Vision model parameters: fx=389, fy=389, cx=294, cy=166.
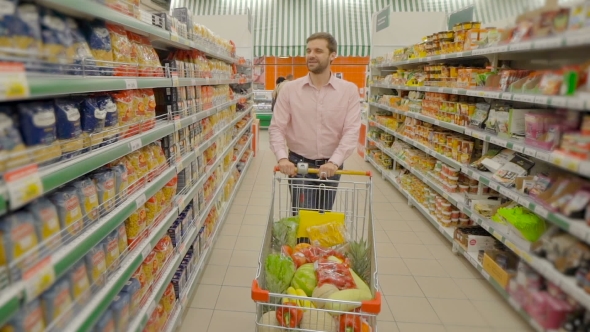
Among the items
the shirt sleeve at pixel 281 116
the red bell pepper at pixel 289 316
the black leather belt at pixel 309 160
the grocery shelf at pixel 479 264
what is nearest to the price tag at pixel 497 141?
the grocery shelf at pixel 479 264

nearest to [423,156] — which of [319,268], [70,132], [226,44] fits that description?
[226,44]

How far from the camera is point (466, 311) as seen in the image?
9.41ft

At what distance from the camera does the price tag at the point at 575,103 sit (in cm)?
204

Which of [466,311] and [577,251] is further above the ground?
[577,251]

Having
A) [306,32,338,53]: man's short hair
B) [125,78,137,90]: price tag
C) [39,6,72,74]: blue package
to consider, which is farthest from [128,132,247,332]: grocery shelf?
[306,32,338,53]: man's short hair

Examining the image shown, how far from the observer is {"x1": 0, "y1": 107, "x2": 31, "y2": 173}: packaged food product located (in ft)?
3.52

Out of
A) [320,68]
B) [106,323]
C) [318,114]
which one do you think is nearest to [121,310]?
[106,323]

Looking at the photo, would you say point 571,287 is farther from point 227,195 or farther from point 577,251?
point 227,195

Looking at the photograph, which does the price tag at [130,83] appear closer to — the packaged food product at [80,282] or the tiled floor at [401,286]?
the packaged food product at [80,282]

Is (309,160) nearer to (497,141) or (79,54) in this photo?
(497,141)

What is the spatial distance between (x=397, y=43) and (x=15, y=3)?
7.00 metres

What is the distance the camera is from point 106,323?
1637 mm

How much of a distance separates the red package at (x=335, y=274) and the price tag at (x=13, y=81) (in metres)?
1.37

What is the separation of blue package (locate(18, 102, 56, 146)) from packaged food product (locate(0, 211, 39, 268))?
233 millimetres
